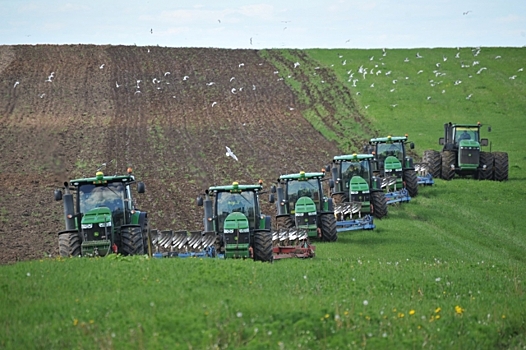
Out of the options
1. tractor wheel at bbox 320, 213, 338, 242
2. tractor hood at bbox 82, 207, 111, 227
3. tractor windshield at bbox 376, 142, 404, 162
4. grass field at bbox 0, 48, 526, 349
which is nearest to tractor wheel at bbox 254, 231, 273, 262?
grass field at bbox 0, 48, 526, 349

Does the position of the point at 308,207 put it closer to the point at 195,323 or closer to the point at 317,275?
the point at 317,275

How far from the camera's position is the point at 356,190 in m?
33.6

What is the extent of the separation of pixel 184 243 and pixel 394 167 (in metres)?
16.4

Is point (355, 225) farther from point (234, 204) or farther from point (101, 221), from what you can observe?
point (101, 221)

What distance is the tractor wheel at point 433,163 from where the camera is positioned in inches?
1748

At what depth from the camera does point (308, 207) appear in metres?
29.0

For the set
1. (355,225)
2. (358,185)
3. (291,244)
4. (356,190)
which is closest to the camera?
(291,244)

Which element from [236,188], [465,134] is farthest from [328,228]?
[465,134]

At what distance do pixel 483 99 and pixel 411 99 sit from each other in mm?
5208

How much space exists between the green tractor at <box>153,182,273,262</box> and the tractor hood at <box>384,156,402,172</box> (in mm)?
15412

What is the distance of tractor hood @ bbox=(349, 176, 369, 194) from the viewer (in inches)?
1324

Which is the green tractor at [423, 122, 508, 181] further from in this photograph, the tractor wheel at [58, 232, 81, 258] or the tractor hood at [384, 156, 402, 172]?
the tractor wheel at [58, 232, 81, 258]

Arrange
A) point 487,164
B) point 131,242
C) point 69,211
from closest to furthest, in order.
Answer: point 131,242
point 69,211
point 487,164

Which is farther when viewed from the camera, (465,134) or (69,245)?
(465,134)
